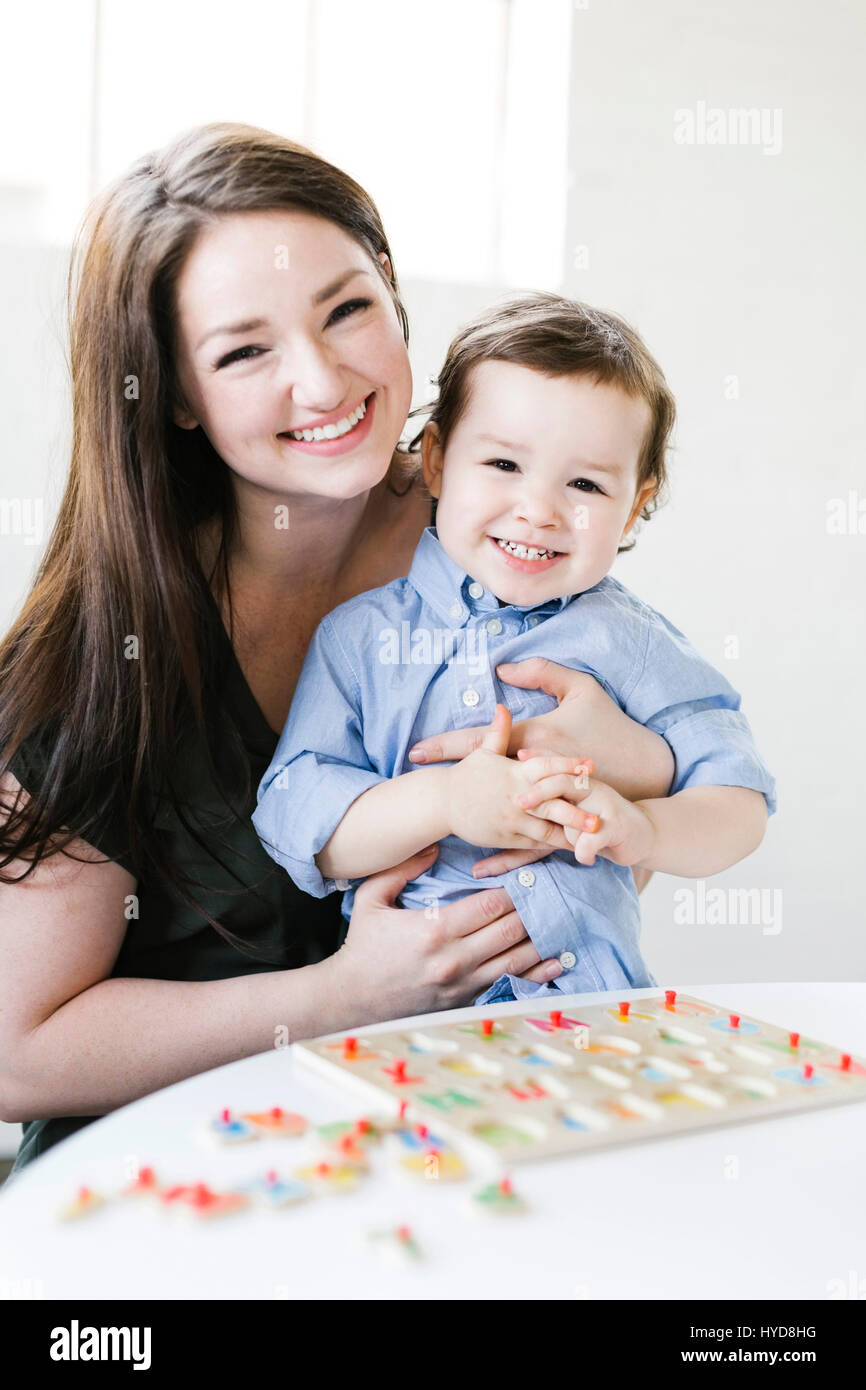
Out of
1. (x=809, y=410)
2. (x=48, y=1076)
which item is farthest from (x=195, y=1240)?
(x=809, y=410)

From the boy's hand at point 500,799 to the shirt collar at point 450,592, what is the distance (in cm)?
17

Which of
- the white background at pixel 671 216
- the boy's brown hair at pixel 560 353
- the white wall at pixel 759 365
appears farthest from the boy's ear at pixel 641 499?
the white wall at pixel 759 365

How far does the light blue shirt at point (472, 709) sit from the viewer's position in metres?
1.29

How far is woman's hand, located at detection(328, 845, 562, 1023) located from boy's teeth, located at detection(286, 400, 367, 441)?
43 cm

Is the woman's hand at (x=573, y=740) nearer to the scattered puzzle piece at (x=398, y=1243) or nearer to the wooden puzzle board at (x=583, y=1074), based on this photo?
the wooden puzzle board at (x=583, y=1074)

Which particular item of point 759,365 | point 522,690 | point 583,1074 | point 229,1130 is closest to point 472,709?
point 522,690

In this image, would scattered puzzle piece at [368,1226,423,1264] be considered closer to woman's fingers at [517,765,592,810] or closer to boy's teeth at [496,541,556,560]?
woman's fingers at [517,765,592,810]

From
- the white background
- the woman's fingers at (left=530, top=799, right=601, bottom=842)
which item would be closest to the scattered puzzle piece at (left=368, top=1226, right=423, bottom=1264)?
the woman's fingers at (left=530, top=799, right=601, bottom=842)

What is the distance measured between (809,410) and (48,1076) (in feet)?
8.32

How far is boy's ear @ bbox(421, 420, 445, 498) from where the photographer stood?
138 cm

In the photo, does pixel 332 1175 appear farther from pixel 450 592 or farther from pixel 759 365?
pixel 759 365

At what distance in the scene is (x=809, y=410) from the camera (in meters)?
3.23

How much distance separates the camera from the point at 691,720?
136 cm

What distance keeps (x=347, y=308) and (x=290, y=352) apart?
9 cm
